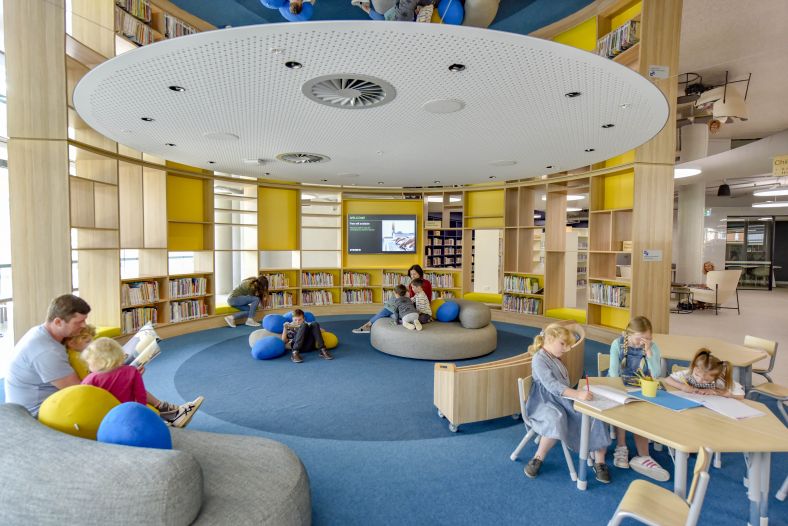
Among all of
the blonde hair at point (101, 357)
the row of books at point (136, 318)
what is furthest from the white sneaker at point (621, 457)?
the row of books at point (136, 318)

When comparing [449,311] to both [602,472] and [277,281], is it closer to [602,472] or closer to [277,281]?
[602,472]

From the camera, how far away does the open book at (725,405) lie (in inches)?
93.4

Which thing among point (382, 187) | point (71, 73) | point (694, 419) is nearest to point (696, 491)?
point (694, 419)

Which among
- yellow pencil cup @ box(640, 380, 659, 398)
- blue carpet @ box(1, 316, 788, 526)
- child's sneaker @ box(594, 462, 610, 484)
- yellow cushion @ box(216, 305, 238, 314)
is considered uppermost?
yellow pencil cup @ box(640, 380, 659, 398)

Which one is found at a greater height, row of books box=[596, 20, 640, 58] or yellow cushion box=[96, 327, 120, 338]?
row of books box=[596, 20, 640, 58]

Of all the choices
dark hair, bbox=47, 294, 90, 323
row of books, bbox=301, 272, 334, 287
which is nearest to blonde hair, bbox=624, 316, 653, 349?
dark hair, bbox=47, 294, 90, 323

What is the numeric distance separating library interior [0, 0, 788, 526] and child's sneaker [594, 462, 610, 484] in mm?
20

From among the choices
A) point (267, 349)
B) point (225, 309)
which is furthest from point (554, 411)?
point (225, 309)

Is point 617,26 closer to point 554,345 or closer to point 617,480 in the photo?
point 554,345

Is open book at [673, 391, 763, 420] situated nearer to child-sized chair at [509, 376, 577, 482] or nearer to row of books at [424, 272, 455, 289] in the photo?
child-sized chair at [509, 376, 577, 482]

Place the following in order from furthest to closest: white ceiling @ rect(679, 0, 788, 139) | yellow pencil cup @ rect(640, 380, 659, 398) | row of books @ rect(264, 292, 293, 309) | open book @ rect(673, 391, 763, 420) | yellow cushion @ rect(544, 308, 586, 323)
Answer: row of books @ rect(264, 292, 293, 309), yellow cushion @ rect(544, 308, 586, 323), white ceiling @ rect(679, 0, 788, 139), yellow pencil cup @ rect(640, 380, 659, 398), open book @ rect(673, 391, 763, 420)

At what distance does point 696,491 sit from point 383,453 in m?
2.12

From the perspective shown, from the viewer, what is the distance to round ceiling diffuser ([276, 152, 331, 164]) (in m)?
6.07

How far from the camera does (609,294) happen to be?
675cm
